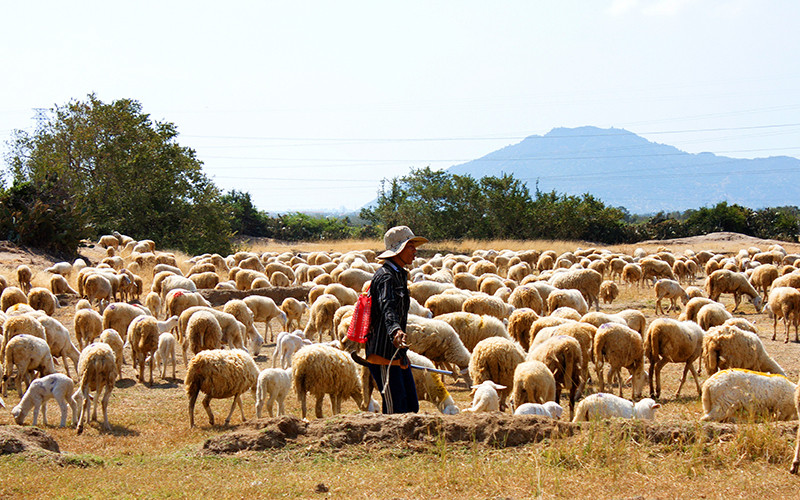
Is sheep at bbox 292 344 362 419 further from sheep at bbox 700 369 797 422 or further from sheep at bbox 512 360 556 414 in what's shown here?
sheep at bbox 700 369 797 422

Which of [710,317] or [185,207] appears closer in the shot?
[710,317]

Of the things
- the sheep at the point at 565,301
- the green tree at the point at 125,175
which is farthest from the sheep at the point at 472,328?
the green tree at the point at 125,175

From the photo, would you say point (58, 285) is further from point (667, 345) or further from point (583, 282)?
point (667, 345)

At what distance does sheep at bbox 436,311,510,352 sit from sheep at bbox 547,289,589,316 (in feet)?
13.3

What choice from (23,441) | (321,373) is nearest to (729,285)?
(321,373)

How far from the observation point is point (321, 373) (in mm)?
7980

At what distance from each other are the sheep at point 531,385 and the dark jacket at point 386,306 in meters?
2.28

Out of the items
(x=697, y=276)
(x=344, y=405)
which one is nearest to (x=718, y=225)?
(x=697, y=276)

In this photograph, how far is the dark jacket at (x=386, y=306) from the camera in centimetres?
569

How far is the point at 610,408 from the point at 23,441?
5.36m

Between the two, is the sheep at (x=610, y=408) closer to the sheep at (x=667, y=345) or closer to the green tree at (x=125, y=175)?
the sheep at (x=667, y=345)

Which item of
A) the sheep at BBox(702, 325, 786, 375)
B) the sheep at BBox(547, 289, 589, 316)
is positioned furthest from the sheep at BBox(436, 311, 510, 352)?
the sheep at BBox(547, 289, 589, 316)

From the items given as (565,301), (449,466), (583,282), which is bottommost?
(449,466)

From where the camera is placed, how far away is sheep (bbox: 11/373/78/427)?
7910 millimetres
